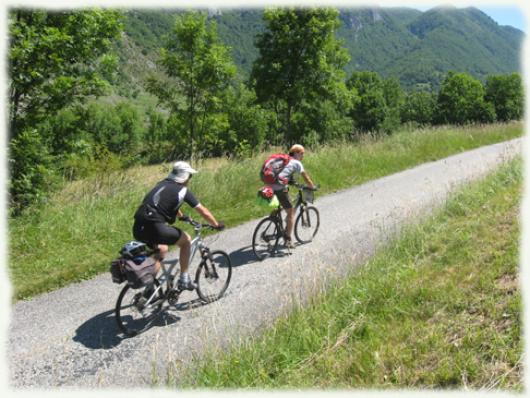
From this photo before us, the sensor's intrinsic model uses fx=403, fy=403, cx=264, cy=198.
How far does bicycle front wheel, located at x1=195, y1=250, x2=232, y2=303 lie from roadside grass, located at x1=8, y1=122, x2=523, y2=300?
7.36 ft

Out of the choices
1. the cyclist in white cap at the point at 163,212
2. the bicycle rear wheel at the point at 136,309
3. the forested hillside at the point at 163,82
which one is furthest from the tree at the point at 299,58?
the bicycle rear wheel at the point at 136,309

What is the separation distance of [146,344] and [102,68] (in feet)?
31.4

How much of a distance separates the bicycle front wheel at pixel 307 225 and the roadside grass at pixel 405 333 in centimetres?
302

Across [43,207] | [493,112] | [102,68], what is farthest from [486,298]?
[493,112]

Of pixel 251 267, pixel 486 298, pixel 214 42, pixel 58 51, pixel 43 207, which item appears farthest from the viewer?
pixel 214 42

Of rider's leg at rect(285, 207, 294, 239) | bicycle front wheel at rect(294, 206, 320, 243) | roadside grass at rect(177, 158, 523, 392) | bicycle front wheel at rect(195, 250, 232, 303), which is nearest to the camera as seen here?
roadside grass at rect(177, 158, 523, 392)

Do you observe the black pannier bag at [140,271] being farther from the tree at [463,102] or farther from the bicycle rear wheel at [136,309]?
the tree at [463,102]

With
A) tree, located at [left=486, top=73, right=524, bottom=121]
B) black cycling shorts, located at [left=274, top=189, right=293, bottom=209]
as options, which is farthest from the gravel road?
tree, located at [left=486, top=73, right=524, bottom=121]

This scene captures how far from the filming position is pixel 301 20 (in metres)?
22.1

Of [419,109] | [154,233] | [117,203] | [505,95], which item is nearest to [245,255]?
[154,233]

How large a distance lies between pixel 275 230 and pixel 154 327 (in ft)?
11.4

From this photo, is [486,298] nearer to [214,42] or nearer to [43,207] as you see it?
[43,207]

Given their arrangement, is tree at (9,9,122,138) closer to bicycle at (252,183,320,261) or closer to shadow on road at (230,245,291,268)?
shadow on road at (230,245,291,268)

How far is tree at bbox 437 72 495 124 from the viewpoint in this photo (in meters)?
71.6
